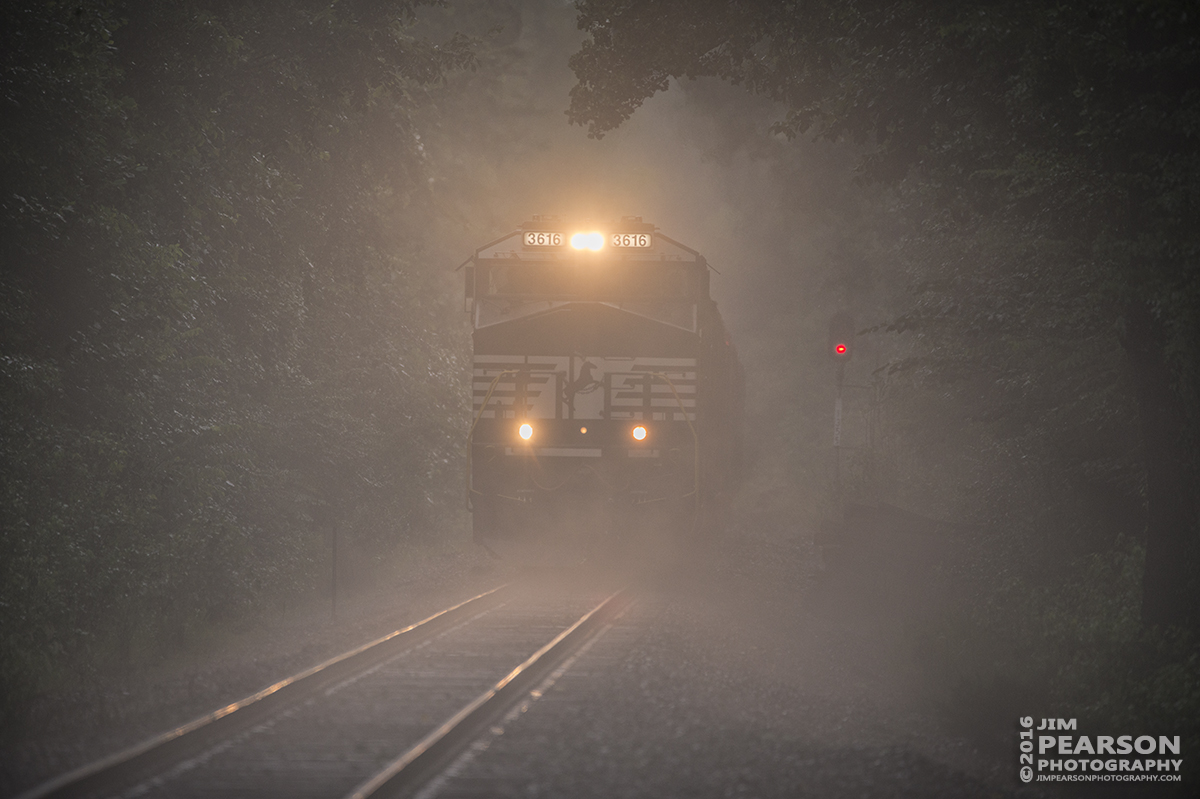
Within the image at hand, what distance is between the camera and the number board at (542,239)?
41.3ft

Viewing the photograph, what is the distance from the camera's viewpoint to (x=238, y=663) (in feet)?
27.5

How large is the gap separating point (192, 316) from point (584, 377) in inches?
208

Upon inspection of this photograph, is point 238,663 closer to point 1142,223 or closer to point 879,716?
point 879,716

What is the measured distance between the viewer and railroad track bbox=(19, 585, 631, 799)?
501 cm

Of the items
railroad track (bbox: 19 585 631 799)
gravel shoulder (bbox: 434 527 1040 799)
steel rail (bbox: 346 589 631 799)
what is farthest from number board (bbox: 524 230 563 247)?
steel rail (bbox: 346 589 631 799)

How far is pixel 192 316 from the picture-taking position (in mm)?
12469

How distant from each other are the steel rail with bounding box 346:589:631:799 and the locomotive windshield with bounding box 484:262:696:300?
15.9ft

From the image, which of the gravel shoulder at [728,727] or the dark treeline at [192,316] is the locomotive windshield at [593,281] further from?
the gravel shoulder at [728,727]

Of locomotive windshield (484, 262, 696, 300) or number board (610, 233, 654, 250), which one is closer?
locomotive windshield (484, 262, 696, 300)

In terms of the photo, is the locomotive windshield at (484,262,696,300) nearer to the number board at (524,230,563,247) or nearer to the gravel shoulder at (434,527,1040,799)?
the number board at (524,230,563,247)

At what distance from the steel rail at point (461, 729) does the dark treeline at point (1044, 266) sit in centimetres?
351

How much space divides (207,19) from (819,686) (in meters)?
11.0

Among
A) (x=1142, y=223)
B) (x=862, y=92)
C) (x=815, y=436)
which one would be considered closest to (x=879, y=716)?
(x=1142, y=223)

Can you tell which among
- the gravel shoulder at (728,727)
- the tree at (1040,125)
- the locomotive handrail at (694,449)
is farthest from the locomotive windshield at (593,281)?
the gravel shoulder at (728,727)
